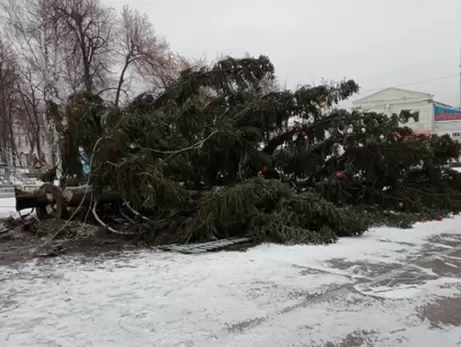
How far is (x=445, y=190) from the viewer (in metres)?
9.44

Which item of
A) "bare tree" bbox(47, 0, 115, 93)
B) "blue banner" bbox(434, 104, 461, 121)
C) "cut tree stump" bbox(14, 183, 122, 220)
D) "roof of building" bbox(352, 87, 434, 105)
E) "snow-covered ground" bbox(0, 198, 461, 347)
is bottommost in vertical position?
"snow-covered ground" bbox(0, 198, 461, 347)

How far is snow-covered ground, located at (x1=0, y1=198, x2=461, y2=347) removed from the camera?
10.7 ft

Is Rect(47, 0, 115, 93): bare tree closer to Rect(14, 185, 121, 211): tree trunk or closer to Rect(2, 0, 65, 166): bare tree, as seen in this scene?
Rect(2, 0, 65, 166): bare tree

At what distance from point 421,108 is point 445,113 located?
2.21 meters

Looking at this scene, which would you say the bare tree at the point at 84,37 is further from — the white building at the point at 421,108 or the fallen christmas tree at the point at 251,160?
the white building at the point at 421,108

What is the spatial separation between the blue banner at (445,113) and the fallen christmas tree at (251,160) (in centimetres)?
2661

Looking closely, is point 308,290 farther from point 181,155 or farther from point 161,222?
point 181,155

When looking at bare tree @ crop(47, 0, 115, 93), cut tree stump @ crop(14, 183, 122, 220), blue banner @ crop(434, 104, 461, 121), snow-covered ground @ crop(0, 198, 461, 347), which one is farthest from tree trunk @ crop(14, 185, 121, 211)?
blue banner @ crop(434, 104, 461, 121)

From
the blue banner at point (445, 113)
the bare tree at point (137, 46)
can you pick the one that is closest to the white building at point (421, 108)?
the blue banner at point (445, 113)

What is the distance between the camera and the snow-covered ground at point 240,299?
325 centimetres

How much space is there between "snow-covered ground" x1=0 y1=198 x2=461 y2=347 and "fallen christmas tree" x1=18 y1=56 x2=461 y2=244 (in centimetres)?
79

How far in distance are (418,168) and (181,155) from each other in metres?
5.39

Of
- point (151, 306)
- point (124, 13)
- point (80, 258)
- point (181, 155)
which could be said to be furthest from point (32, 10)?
point (151, 306)

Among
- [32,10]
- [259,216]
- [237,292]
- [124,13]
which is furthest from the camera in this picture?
[124,13]
